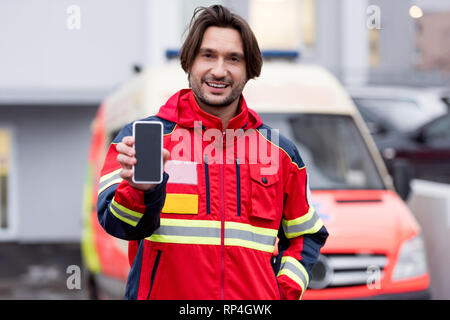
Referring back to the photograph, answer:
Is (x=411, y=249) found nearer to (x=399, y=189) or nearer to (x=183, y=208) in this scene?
(x=399, y=189)

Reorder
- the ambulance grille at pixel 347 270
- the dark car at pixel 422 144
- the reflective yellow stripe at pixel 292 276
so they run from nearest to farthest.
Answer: the reflective yellow stripe at pixel 292 276, the ambulance grille at pixel 347 270, the dark car at pixel 422 144

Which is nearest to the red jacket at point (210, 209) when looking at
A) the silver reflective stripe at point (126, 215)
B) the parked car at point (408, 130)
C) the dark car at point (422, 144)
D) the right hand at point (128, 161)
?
the silver reflective stripe at point (126, 215)

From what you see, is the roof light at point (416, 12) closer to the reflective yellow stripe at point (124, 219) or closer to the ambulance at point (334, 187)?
the ambulance at point (334, 187)

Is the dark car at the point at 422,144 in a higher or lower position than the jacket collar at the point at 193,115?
lower

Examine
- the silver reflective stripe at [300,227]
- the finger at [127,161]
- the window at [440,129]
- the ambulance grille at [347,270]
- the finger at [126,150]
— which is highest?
the finger at [126,150]

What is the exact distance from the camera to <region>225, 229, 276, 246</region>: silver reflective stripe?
7.59 feet

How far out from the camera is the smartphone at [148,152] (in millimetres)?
1976

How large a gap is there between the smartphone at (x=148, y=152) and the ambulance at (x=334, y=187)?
2.71m

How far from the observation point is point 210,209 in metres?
2.31

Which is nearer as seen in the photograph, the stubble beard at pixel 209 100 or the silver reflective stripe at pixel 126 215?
the silver reflective stripe at pixel 126 215

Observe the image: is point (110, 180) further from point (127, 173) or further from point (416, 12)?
point (416, 12)

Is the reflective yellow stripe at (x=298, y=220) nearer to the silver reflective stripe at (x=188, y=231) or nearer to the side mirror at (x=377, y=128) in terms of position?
the silver reflective stripe at (x=188, y=231)

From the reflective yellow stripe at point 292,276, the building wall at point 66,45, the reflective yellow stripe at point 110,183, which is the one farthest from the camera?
the building wall at point 66,45

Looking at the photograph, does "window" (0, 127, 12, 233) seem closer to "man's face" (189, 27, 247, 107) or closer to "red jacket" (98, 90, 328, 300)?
"red jacket" (98, 90, 328, 300)
